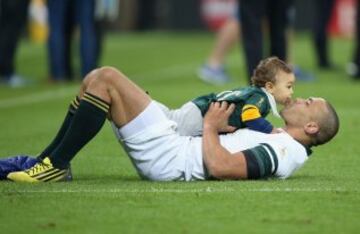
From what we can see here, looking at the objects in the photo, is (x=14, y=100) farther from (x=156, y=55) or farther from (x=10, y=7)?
(x=156, y=55)

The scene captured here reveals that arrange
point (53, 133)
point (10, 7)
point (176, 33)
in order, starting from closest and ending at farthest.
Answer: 1. point (53, 133)
2. point (10, 7)
3. point (176, 33)

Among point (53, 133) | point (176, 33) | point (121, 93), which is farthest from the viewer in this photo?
point (176, 33)

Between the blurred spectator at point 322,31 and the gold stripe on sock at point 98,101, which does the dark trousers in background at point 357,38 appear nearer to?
the blurred spectator at point 322,31

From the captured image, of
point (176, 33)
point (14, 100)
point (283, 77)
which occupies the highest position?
point (283, 77)

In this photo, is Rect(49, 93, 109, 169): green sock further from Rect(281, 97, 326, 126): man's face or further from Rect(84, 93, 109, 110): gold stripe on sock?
Rect(281, 97, 326, 126): man's face

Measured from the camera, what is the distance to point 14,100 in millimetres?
15172

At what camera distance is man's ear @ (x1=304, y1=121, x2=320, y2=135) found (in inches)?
309

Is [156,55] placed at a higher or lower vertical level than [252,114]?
lower

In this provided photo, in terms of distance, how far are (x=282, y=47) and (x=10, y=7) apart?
3.84m

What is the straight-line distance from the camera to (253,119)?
7.84 metres

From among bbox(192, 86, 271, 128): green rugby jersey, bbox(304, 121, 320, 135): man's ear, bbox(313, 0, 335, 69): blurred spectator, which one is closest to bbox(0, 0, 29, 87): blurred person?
bbox(313, 0, 335, 69): blurred spectator

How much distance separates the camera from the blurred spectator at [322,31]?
19.3m

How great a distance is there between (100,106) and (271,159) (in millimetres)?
1083

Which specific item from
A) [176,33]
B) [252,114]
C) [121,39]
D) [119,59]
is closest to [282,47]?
[119,59]
